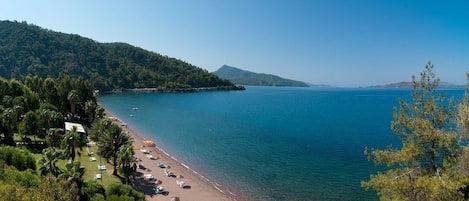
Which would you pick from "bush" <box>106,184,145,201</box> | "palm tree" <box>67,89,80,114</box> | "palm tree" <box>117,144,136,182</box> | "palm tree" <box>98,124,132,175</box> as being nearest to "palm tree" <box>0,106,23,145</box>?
"palm tree" <box>98,124,132,175</box>

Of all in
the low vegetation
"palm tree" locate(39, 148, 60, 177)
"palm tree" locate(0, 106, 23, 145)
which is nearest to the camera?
the low vegetation

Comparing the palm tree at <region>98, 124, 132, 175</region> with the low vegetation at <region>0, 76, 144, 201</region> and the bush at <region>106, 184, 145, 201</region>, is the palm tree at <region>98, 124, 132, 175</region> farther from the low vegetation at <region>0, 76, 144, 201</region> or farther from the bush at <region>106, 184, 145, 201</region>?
the bush at <region>106, 184, 145, 201</region>

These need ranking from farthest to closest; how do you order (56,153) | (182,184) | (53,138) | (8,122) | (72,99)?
1. (72,99)
2. (8,122)
3. (53,138)
4. (182,184)
5. (56,153)

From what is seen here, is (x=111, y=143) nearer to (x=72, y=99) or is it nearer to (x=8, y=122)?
(x=8, y=122)

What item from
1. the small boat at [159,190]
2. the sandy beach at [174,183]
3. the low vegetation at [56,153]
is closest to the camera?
the low vegetation at [56,153]

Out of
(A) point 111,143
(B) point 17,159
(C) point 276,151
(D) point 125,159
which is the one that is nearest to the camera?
(B) point 17,159

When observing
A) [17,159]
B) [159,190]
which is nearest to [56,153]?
[17,159]

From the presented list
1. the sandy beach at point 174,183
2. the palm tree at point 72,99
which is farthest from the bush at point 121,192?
the palm tree at point 72,99

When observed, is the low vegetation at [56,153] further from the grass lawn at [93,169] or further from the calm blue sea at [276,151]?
the calm blue sea at [276,151]

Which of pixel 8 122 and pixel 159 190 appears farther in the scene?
pixel 8 122
